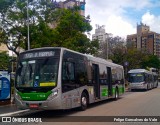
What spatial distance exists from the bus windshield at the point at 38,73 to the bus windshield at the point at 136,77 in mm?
27144

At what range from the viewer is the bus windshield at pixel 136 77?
1553 inches

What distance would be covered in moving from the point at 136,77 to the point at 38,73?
27729mm

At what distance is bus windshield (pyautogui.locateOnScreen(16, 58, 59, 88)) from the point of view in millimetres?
13461

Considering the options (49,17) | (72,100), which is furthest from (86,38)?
(72,100)

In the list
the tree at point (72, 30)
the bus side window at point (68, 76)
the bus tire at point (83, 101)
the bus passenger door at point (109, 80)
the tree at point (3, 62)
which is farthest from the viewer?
the tree at point (3, 62)

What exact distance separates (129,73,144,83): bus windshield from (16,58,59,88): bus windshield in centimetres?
2714

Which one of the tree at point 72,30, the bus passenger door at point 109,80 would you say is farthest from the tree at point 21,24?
the bus passenger door at point 109,80

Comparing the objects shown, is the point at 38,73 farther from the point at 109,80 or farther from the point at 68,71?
A: the point at 109,80

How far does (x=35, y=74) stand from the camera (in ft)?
44.8

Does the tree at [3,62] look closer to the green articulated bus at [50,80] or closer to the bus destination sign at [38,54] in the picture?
the green articulated bus at [50,80]

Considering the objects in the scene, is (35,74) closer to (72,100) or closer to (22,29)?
(72,100)

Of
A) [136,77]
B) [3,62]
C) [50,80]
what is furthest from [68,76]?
[136,77]

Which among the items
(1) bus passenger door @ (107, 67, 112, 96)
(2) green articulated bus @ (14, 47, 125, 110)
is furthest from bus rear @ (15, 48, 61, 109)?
(1) bus passenger door @ (107, 67, 112, 96)

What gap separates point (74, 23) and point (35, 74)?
20.8 meters
